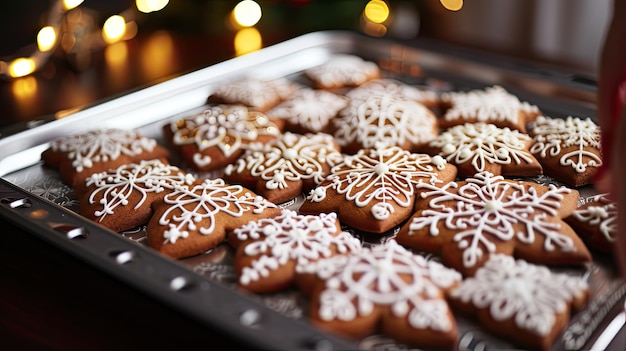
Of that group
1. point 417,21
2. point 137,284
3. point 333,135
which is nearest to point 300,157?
point 333,135

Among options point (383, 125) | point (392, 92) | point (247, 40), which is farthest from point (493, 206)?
point (247, 40)

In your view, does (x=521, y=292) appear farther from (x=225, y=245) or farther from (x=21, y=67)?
(x=21, y=67)

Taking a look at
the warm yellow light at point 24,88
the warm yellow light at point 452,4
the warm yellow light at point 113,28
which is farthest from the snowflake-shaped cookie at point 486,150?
the warm yellow light at point 452,4

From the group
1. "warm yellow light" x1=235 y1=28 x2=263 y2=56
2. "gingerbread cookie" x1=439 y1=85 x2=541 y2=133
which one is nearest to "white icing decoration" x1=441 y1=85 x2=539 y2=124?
"gingerbread cookie" x1=439 y1=85 x2=541 y2=133

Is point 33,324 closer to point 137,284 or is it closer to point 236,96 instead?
point 137,284

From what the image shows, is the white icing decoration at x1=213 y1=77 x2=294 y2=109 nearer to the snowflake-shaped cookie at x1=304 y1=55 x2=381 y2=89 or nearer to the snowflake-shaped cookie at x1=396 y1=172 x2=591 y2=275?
the snowflake-shaped cookie at x1=304 y1=55 x2=381 y2=89
